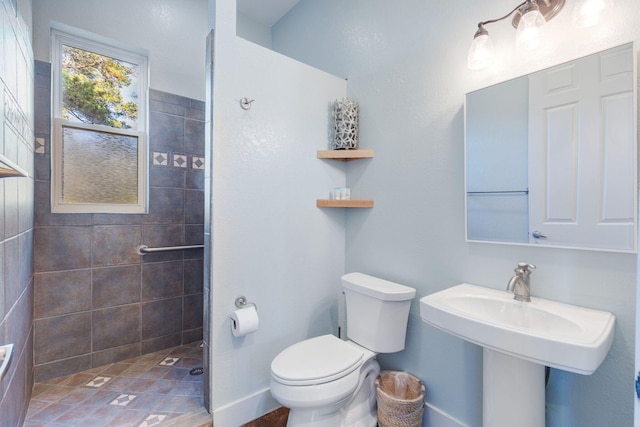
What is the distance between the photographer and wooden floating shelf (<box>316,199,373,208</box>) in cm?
189

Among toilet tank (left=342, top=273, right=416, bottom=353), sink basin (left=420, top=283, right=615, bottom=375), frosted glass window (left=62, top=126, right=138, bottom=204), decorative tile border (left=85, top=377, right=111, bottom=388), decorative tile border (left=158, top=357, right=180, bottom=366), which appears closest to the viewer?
sink basin (left=420, top=283, right=615, bottom=375)

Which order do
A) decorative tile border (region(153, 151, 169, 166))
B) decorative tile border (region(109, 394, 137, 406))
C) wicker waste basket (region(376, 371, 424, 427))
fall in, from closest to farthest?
wicker waste basket (region(376, 371, 424, 427)) < decorative tile border (region(109, 394, 137, 406)) < decorative tile border (region(153, 151, 169, 166))

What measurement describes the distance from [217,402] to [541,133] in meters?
2.04

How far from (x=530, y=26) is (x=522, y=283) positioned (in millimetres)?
1030

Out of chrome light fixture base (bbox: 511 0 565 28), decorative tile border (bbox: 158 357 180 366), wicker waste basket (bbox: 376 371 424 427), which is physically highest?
chrome light fixture base (bbox: 511 0 565 28)

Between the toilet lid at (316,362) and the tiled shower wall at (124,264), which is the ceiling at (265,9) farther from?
the toilet lid at (316,362)

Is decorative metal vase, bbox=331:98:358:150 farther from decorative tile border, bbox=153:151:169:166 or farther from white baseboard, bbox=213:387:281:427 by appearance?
white baseboard, bbox=213:387:281:427

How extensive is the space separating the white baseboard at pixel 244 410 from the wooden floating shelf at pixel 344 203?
1.19 metres

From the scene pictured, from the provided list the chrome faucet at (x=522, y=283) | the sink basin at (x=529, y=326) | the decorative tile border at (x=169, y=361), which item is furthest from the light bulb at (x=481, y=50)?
the decorative tile border at (x=169, y=361)

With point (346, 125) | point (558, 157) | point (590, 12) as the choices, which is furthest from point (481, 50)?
point (346, 125)

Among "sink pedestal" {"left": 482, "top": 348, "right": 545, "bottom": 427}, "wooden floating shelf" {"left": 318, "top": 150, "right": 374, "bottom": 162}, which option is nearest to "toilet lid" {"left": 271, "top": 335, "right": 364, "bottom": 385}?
"sink pedestal" {"left": 482, "top": 348, "right": 545, "bottom": 427}

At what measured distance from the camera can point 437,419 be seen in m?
1.54

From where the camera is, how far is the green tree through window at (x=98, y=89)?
204 centimetres

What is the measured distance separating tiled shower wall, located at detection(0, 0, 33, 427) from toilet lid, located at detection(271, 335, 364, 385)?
0.95 metres
